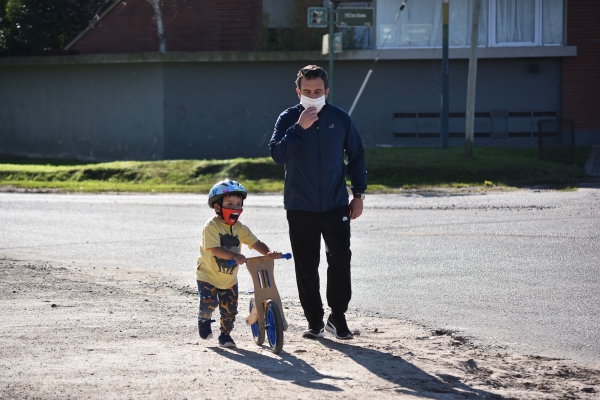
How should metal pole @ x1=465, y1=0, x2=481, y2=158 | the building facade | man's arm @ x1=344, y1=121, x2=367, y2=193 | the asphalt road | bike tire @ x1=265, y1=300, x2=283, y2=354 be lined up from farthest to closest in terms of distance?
the building facade → metal pole @ x1=465, y1=0, x2=481, y2=158 → the asphalt road → man's arm @ x1=344, y1=121, x2=367, y2=193 → bike tire @ x1=265, y1=300, x2=283, y2=354

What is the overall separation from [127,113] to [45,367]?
2542cm

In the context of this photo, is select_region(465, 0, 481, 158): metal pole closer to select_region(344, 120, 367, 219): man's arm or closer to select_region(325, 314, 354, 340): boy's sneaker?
select_region(344, 120, 367, 219): man's arm

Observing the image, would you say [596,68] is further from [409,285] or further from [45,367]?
[45,367]

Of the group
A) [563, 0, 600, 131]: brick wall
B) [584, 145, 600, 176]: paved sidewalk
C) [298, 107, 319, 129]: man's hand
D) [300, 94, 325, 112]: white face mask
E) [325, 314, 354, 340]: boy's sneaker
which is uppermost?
[563, 0, 600, 131]: brick wall

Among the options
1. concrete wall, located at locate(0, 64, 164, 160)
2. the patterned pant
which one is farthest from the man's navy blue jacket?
concrete wall, located at locate(0, 64, 164, 160)

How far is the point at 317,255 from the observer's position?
6.49 metres

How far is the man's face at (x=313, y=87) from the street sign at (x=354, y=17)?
15.5 metres

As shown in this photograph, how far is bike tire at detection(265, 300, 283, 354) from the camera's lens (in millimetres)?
5879

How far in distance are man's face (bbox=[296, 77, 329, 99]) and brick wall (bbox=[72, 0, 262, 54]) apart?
24.2 m

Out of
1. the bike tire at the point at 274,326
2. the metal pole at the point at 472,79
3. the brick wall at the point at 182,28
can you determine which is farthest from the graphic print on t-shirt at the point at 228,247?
the brick wall at the point at 182,28

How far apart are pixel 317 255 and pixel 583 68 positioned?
23513 mm

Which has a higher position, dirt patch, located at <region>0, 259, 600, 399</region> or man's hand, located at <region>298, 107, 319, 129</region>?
man's hand, located at <region>298, 107, 319, 129</region>

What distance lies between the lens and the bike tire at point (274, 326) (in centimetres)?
588

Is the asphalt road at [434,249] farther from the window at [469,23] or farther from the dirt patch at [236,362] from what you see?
the window at [469,23]
